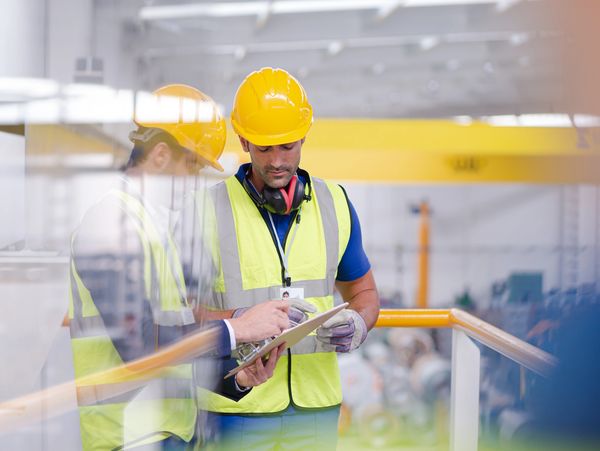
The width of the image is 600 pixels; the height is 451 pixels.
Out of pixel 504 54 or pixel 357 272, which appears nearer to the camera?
pixel 357 272

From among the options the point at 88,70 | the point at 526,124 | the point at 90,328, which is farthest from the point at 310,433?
the point at 526,124

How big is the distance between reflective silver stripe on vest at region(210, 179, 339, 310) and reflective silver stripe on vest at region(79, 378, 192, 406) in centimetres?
22

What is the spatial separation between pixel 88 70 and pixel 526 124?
3894mm

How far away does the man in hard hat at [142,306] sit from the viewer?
4.17 feet

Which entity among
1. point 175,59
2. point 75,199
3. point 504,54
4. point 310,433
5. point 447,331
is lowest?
point 447,331

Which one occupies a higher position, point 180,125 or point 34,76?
point 34,76

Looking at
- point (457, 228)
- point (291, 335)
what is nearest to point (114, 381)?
point (291, 335)

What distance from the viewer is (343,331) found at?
5.37 feet

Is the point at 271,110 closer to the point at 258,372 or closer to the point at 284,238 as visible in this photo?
the point at 284,238

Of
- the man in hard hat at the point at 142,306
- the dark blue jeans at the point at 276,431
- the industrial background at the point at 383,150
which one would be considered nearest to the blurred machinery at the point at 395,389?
Answer: the industrial background at the point at 383,150

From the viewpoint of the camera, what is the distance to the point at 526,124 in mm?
6016

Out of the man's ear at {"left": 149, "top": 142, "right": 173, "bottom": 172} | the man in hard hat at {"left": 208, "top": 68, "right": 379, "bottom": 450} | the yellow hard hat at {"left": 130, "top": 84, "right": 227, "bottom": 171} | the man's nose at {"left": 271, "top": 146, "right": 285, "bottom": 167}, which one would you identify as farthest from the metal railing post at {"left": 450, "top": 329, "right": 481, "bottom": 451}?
the man's ear at {"left": 149, "top": 142, "right": 173, "bottom": 172}

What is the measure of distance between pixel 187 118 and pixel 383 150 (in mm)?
3897

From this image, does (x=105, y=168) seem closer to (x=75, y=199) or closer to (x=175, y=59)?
(x=75, y=199)
